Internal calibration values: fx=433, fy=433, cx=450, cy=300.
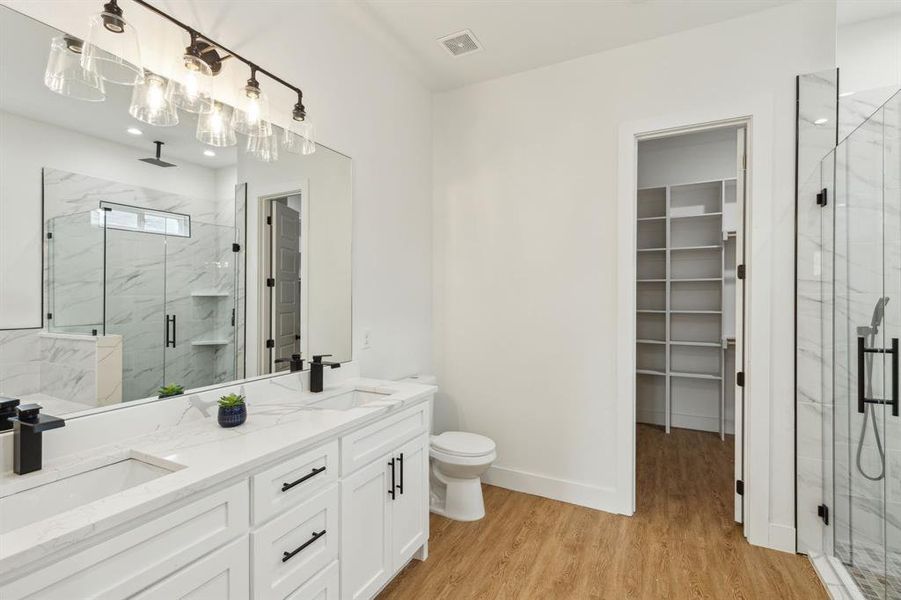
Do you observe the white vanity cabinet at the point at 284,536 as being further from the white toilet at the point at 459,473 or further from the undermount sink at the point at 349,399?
the white toilet at the point at 459,473

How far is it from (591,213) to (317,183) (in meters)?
1.71

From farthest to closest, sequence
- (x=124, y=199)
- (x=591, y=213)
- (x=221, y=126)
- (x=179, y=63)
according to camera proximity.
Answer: (x=591, y=213), (x=221, y=126), (x=179, y=63), (x=124, y=199)

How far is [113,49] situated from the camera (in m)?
1.42

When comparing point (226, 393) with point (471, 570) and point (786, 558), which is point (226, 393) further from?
point (786, 558)

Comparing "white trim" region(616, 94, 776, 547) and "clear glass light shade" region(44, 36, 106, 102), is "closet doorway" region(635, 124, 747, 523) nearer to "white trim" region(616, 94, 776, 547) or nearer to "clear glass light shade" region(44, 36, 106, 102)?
"white trim" region(616, 94, 776, 547)

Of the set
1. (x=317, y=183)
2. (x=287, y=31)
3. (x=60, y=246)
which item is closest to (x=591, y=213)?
(x=317, y=183)

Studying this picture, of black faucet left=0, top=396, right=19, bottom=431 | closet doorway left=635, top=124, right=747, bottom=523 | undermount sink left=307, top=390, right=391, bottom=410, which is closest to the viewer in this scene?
black faucet left=0, top=396, right=19, bottom=431

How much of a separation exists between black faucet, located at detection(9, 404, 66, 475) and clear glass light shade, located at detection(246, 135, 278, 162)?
3.98 feet

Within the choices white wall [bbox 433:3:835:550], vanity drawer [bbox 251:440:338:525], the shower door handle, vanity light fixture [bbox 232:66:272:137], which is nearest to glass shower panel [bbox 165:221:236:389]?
vanity light fixture [bbox 232:66:272:137]

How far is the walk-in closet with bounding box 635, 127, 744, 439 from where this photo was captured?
4250 mm

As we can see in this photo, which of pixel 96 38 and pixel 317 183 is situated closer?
pixel 96 38

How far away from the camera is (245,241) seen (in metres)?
1.88

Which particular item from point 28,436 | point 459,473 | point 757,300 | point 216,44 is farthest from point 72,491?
point 757,300

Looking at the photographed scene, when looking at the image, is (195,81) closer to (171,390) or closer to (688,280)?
(171,390)
